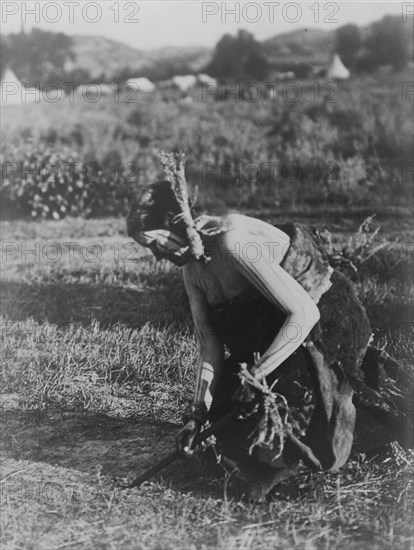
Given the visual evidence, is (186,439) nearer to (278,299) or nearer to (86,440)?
(278,299)

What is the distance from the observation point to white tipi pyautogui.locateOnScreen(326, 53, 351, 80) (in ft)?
14.7

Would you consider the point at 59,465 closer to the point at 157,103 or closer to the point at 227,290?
the point at 227,290

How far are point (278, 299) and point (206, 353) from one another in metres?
0.37

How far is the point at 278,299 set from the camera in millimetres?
1924

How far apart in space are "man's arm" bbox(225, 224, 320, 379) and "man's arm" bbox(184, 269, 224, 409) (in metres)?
0.24

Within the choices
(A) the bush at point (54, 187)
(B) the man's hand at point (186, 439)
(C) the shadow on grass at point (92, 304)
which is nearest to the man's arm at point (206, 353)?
(B) the man's hand at point (186, 439)

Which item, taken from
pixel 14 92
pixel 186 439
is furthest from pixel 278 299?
pixel 14 92

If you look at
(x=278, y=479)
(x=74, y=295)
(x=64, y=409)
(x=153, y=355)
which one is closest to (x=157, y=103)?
(x=74, y=295)

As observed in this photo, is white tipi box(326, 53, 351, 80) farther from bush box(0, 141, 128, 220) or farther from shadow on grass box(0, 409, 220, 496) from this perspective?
shadow on grass box(0, 409, 220, 496)

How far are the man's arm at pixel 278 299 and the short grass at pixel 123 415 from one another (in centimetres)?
48

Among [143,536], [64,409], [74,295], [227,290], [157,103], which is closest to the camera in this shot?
[143,536]

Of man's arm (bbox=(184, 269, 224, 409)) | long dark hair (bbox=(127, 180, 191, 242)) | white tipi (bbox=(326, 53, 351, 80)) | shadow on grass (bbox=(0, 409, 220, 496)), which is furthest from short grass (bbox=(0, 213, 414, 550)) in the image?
white tipi (bbox=(326, 53, 351, 80))

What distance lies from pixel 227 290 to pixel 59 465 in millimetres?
1052

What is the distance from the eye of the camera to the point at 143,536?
→ 1.91 m
